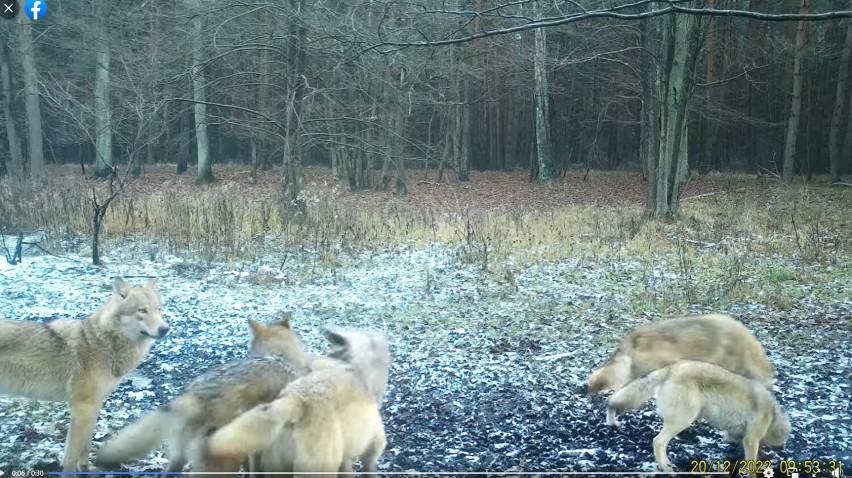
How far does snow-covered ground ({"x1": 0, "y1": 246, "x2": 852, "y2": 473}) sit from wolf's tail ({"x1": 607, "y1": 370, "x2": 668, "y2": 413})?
0.45 m

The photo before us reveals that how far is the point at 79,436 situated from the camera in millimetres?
4742

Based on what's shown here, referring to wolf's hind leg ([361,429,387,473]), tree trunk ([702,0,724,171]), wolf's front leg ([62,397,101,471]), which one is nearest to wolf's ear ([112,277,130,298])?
wolf's front leg ([62,397,101,471])

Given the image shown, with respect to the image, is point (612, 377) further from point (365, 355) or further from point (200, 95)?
point (200, 95)

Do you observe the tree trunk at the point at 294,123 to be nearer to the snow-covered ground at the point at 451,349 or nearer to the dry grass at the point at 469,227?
the dry grass at the point at 469,227

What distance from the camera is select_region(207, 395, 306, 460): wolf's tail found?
326 cm

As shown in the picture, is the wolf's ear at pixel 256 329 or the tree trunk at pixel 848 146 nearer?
the wolf's ear at pixel 256 329

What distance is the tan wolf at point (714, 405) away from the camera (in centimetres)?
460

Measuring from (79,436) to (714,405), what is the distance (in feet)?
15.1

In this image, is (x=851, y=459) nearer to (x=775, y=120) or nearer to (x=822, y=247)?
(x=822, y=247)

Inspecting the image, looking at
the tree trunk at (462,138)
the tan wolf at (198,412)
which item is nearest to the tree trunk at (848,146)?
the tree trunk at (462,138)

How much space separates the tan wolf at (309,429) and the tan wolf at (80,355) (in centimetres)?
203

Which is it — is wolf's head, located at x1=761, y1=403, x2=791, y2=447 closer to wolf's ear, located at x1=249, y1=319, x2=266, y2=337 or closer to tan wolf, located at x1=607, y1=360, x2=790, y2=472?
tan wolf, located at x1=607, y1=360, x2=790, y2=472

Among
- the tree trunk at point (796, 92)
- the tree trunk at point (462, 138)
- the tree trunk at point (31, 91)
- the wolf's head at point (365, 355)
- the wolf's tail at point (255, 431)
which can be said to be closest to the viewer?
the wolf's tail at point (255, 431)

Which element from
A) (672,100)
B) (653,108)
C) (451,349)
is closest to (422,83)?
(653,108)
